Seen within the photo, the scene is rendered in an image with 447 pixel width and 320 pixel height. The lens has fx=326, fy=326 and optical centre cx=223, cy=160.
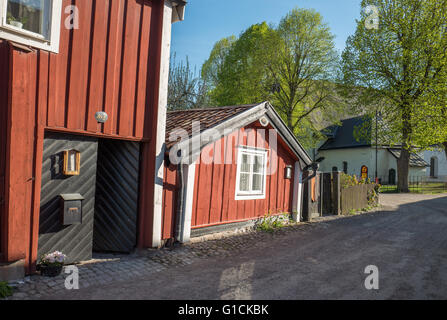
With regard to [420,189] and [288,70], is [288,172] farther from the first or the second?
[420,189]

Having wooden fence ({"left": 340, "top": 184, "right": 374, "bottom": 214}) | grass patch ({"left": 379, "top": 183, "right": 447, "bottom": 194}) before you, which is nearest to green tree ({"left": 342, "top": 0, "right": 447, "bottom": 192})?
grass patch ({"left": 379, "top": 183, "right": 447, "bottom": 194})

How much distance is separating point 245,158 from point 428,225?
662cm

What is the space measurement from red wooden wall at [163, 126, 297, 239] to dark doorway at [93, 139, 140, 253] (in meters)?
0.69

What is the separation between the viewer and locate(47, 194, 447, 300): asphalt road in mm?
4535

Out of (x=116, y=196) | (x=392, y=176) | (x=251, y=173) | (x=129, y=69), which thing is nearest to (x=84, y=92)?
(x=129, y=69)

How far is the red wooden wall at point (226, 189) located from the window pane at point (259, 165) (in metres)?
0.34

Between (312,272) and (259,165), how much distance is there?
13.2ft

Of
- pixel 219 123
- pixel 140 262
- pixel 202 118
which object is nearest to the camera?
pixel 140 262

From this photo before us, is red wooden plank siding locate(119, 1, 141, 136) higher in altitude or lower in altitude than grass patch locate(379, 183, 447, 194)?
higher

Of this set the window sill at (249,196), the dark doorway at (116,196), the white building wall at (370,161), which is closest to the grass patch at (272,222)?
the window sill at (249,196)

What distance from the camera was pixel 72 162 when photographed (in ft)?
18.3

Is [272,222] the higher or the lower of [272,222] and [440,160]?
the lower

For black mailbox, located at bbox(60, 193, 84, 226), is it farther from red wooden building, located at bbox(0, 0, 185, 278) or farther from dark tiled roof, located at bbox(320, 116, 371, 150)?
dark tiled roof, located at bbox(320, 116, 371, 150)

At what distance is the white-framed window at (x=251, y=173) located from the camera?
859 cm
